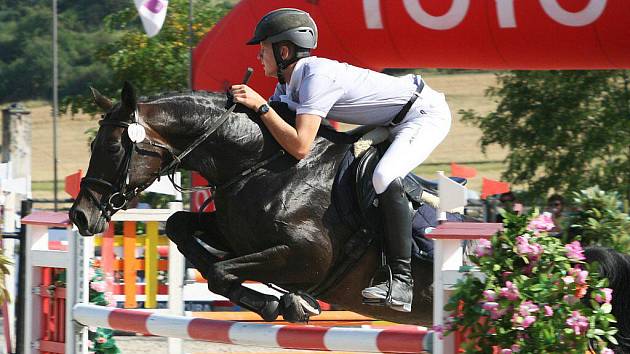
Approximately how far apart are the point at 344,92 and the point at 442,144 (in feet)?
93.7

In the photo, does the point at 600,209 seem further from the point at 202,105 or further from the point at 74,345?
the point at 74,345

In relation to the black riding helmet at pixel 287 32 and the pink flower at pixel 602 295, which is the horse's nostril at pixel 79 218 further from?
the pink flower at pixel 602 295

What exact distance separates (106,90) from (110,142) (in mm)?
11018

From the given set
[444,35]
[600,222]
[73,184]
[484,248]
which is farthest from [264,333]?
[444,35]

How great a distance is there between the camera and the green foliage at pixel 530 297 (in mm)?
3168

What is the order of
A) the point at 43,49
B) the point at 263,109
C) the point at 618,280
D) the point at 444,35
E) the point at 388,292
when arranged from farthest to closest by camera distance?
the point at 43,49, the point at 444,35, the point at 263,109, the point at 388,292, the point at 618,280

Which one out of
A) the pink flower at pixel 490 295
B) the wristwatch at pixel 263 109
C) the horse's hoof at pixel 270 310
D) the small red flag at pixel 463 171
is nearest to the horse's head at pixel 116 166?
the wristwatch at pixel 263 109

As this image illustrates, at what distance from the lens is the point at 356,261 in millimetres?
4332

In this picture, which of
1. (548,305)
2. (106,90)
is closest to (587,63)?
(548,305)

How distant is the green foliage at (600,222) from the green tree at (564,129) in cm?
729

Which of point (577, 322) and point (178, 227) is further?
point (178, 227)

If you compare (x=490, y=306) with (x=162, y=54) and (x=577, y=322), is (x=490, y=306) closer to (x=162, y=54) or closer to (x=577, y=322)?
(x=577, y=322)

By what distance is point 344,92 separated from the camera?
14.1 ft

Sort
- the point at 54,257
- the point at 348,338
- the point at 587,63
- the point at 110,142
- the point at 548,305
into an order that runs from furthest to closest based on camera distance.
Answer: the point at 587,63 < the point at 54,257 < the point at 110,142 < the point at 348,338 < the point at 548,305
